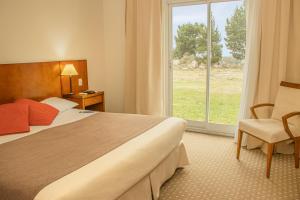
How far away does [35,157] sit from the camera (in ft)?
6.21

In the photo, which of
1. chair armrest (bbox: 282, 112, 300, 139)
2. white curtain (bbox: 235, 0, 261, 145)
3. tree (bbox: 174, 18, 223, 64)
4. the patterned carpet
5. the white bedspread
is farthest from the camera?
tree (bbox: 174, 18, 223, 64)

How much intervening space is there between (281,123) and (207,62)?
157 cm

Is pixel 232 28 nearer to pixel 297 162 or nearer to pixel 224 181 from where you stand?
pixel 297 162

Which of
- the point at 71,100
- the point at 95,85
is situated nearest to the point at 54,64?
the point at 71,100

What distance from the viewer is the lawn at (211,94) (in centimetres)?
412

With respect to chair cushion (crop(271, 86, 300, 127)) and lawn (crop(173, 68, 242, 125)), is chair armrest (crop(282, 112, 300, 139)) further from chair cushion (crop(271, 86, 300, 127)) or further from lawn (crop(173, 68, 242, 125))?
lawn (crop(173, 68, 242, 125))

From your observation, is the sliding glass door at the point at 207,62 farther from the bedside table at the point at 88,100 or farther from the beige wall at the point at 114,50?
the bedside table at the point at 88,100

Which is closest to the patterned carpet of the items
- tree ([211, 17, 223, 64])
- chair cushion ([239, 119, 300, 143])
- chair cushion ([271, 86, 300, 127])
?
chair cushion ([239, 119, 300, 143])

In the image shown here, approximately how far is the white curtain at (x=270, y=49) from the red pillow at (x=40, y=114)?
2595 mm

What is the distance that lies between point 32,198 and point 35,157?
0.53 m

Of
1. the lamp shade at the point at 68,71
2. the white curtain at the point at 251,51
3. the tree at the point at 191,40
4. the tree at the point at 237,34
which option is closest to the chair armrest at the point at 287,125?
the white curtain at the point at 251,51

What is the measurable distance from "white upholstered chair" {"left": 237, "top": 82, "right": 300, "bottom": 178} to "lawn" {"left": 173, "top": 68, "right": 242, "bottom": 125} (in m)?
0.72

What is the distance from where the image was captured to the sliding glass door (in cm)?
396

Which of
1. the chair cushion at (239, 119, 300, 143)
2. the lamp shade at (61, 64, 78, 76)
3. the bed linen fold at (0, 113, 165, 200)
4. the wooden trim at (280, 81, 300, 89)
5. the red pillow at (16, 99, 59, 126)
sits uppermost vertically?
the lamp shade at (61, 64, 78, 76)
